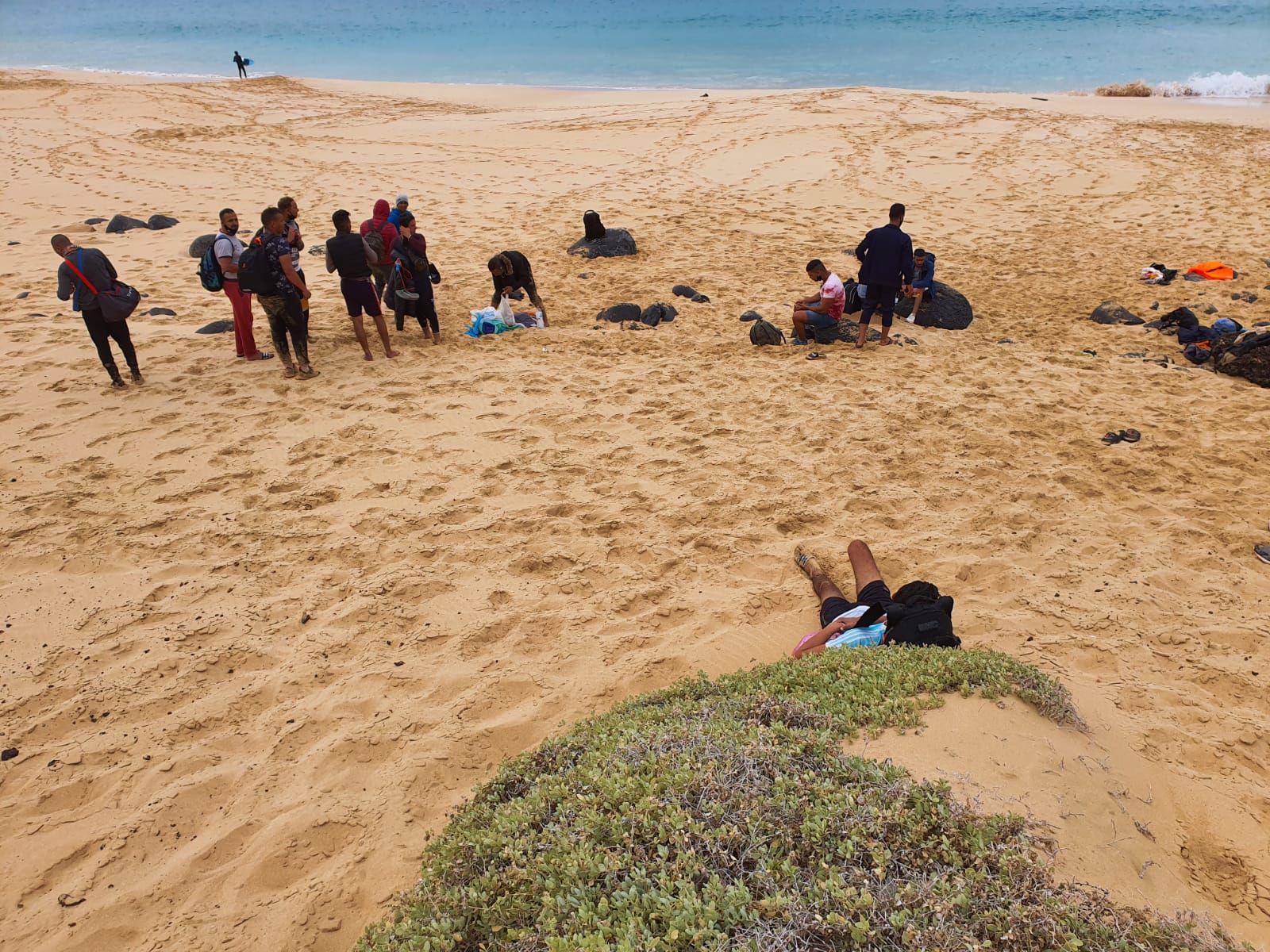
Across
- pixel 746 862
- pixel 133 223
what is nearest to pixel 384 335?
pixel 746 862

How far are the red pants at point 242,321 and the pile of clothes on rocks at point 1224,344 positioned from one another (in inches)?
390

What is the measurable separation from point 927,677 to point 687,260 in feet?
29.4

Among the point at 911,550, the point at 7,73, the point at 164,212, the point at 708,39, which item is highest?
the point at 708,39

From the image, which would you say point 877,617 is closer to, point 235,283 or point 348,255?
point 348,255

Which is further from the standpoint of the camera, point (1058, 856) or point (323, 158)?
point (323, 158)

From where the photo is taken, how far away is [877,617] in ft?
13.5

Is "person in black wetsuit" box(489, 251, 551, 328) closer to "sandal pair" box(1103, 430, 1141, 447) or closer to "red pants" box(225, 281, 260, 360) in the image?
"red pants" box(225, 281, 260, 360)

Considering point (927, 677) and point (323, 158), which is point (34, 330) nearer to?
point (927, 677)

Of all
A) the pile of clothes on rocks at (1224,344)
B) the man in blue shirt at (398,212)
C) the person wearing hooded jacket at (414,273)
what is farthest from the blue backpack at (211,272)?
the pile of clothes on rocks at (1224,344)

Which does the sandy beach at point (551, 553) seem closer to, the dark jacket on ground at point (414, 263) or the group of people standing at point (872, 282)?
the group of people standing at point (872, 282)

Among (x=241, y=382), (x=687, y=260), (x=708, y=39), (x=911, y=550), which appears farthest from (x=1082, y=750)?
(x=708, y=39)

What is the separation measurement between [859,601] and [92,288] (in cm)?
706

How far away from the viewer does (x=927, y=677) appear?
330 cm

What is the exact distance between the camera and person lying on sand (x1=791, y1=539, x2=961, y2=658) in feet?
12.9
